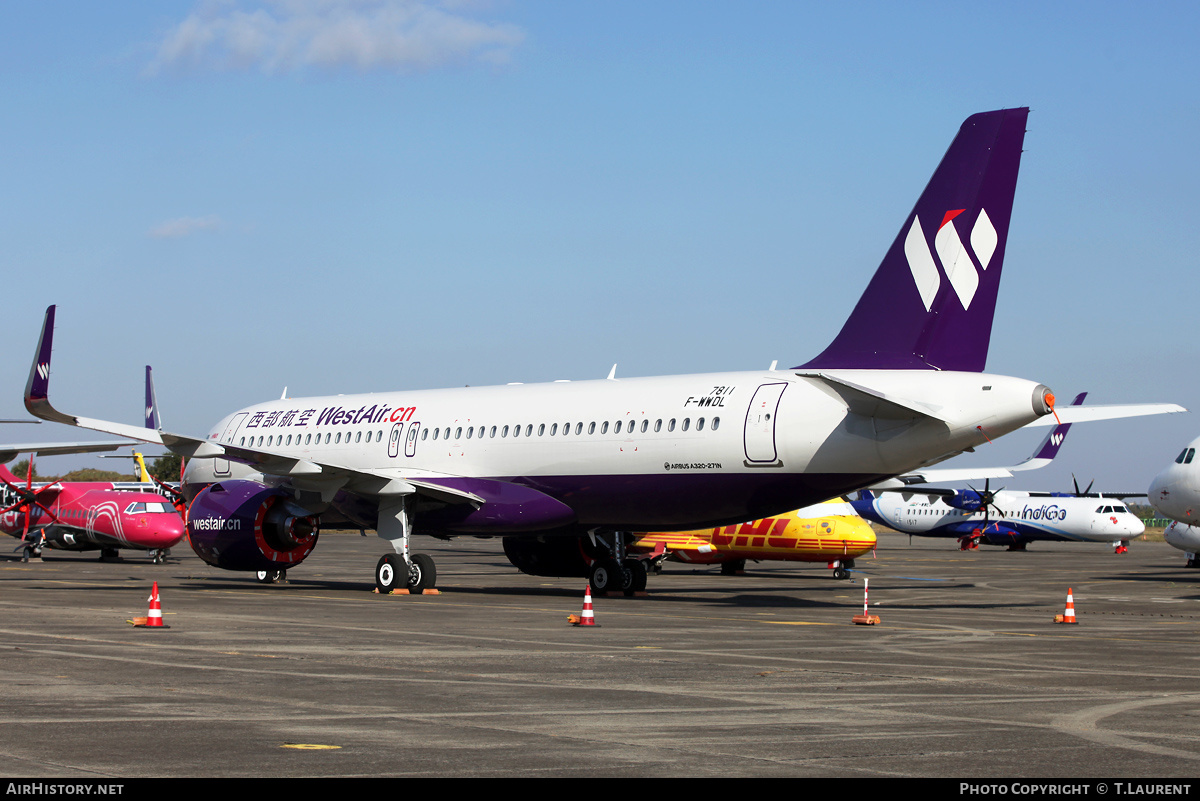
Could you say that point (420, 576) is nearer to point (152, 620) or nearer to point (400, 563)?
point (400, 563)

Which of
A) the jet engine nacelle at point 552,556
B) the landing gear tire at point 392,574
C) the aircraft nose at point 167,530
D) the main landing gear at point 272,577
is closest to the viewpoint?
the landing gear tire at point 392,574

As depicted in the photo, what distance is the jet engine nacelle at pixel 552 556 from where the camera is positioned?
30.2m

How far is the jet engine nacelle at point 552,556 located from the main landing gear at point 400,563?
3.06 meters

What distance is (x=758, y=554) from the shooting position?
1432 inches

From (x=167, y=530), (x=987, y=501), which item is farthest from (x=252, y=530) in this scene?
(x=987, y=501)

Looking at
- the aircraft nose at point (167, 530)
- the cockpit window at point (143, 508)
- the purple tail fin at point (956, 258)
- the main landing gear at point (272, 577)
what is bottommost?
the main landing gear at point (272, 577)

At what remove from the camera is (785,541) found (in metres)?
35.6

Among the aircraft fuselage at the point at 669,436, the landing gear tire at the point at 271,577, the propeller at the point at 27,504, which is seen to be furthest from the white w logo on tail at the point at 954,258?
the propeller at the point at 27,504

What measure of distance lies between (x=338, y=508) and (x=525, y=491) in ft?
14.6

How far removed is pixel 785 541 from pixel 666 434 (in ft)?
39.2

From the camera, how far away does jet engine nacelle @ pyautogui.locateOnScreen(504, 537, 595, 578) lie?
99.0ft

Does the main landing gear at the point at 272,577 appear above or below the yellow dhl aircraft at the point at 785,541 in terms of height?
below

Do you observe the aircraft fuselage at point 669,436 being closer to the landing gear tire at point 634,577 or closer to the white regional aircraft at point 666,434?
the white regional aircraft at point 666,434

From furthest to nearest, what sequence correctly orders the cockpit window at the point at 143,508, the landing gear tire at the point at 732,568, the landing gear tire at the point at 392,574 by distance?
the cockpit window at the point at 143,508
the landing gear tire at the point at 732,568
the landing gear tire at the point at 392,574
